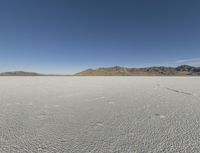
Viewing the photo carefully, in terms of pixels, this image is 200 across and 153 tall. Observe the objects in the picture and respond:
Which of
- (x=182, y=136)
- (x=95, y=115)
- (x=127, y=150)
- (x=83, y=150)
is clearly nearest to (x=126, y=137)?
(x=127, y=150)

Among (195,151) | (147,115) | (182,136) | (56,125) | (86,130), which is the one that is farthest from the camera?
(147,115)

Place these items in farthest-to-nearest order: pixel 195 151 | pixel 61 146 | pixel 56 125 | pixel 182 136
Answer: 1. pixel 56 125
2. pixel 182 136
3. pixel 61 146
4. pixel 195 151

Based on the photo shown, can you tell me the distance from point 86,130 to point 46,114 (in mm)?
1244

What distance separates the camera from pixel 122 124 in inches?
95.0

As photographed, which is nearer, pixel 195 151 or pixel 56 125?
pixel 195 151

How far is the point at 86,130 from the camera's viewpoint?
2160 millimetres

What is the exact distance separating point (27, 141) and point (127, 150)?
131 cm

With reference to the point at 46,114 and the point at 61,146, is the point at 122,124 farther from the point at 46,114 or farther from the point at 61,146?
the point at 46,114

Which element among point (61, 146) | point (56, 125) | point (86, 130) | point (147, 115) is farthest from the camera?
point (147, 115)

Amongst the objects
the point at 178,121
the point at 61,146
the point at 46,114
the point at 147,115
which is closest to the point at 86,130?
the point at 61,146

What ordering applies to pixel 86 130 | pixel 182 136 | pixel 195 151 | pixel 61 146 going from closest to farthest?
pixel 195 151
pixel 61 146
pixel 182 136
pixel 86 130

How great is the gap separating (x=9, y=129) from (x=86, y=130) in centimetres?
125

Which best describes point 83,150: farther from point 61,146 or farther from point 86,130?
point 86,130

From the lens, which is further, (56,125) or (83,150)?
(56,125)
